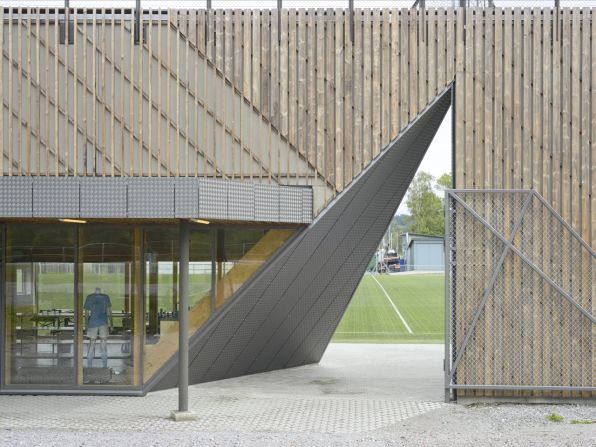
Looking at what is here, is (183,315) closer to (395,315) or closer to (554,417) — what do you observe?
(554,417)

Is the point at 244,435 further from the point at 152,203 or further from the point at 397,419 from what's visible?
the point at 152,203

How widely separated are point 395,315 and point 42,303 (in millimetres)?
23864

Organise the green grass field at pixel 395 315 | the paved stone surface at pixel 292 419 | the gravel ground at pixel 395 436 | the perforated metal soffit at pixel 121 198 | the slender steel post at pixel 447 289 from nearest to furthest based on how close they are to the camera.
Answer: the gravel ground at pixel 395 436
the paved stone surface at pixel 292 419
the perforated metal soffit at pixel 121 198
the slender steel post at pixel 447 289
the green grass field at pixel 395 315

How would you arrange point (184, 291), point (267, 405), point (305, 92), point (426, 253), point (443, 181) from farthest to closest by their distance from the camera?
1. point (443, 181)
2. point (426, 253)
3. point (305, 92)
4. point (267, 405)
5. point (184, 291)

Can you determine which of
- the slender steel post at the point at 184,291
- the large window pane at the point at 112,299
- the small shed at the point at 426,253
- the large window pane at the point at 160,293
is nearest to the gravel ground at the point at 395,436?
the slender steel post at the point at 184,291

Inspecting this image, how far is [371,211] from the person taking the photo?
14.1 m

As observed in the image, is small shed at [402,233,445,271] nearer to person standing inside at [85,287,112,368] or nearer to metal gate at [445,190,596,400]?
metal gate at [445,190,596,400]

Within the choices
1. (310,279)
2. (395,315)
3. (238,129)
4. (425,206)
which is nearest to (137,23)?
(238,129)

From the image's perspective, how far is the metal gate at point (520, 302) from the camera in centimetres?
1236

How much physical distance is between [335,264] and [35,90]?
567 cm

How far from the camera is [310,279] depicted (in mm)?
13898

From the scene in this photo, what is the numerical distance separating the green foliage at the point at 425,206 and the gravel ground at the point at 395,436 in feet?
313

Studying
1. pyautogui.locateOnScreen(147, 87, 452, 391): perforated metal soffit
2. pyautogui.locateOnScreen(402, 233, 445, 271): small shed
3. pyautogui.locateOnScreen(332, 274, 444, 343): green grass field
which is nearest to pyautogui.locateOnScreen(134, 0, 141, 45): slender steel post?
pyautogui.locateOnScreen(147, 87, 452, 391): perforated metal soffit

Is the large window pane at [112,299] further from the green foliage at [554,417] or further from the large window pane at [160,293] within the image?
the green foliage at [554,417]
